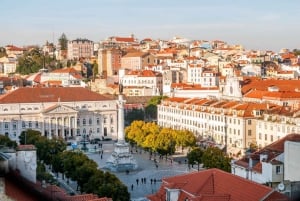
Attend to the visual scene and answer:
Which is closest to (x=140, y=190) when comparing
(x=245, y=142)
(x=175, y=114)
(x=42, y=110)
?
(x=245, y=142)

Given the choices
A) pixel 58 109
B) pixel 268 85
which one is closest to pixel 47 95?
pixel 58 109

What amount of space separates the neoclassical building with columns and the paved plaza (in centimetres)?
557

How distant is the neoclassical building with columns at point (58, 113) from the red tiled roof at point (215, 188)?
19.5 meters

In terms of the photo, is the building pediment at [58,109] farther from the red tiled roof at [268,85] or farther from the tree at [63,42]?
the tree at [63,42]

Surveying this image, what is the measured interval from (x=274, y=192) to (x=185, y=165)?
12.3 metres

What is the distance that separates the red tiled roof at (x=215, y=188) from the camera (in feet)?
25.5

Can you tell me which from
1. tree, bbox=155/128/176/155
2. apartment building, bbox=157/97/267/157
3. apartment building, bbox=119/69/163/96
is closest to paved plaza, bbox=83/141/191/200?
tree, bbox=155/128/176/155

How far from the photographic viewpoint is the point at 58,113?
28844 millimetres

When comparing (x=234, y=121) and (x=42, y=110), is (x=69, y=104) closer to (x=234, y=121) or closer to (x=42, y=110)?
(x=42, y=110)

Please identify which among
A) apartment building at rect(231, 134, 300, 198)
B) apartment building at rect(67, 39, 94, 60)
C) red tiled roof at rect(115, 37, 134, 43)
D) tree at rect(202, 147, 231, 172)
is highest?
red tiled roof at rect(115, 37, 134, 43)

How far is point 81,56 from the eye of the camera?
63031 millimetres

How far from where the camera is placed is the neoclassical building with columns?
27922mm

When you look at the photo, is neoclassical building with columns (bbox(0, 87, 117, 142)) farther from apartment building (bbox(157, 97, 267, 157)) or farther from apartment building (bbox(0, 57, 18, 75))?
apartment building (bbox(0, 57, 18, 75))

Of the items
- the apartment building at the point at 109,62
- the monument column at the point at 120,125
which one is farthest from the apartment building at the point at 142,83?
the monument column at the point at 120,125
